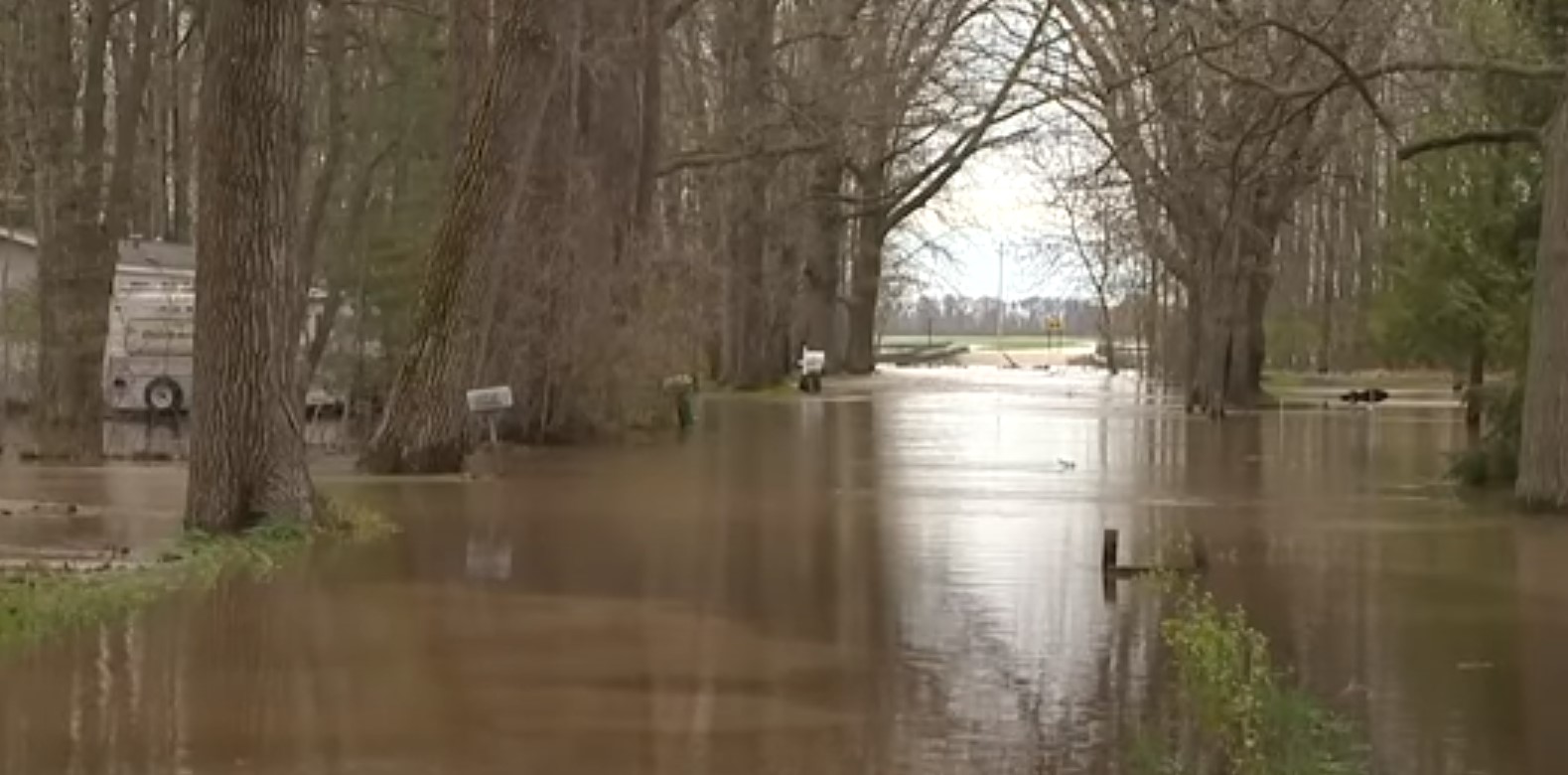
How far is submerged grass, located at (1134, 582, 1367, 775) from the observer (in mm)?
9016

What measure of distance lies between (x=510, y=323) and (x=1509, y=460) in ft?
41.9

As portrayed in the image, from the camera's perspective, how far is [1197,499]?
79.3 feet

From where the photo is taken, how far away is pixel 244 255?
1716 cm

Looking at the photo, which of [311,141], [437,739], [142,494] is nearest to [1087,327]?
[311,141]

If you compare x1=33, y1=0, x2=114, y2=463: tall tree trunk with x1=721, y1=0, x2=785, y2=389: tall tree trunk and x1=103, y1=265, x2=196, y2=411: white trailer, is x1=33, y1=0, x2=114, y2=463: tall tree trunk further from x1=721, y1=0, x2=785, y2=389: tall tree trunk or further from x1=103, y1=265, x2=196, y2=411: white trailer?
x1=721, y1=0, x2=785, y2=389: tall tree trunk

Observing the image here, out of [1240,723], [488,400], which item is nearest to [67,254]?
[488,400]

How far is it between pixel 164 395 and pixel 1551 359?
86.3 feet

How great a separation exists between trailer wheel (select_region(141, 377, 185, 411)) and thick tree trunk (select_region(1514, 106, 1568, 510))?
2551 centimetres

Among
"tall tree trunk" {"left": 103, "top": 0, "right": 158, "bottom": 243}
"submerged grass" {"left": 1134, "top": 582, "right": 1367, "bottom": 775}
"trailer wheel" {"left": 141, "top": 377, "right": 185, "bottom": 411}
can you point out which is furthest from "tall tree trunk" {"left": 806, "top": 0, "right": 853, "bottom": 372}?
"submerged grass" {"left": 1134, "top": 582, "right": 1367, "bottom": 775}

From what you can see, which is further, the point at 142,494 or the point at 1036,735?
the point at 142,494

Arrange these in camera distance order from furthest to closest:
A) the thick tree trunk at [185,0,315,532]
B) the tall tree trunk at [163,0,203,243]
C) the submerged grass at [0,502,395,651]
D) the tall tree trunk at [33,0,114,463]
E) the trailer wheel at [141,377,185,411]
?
the trailer wheel at [141,377,185,411] → the tall tree trunk at [163,0,203,243] → the tall tree trunk at [33,0,114,463] → the thick tree trunk at [185,0,315,532] → the submerged grass at [0,502,395,651]

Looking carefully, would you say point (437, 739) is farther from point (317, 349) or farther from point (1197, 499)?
point (317, 349)

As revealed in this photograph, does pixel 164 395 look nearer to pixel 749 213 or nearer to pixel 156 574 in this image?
pixel 749 213

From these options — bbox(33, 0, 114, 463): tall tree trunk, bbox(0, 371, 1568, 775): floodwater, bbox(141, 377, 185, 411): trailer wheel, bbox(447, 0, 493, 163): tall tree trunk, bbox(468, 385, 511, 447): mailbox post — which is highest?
bbox(447, 0, 493, 163): tall tree trunk
